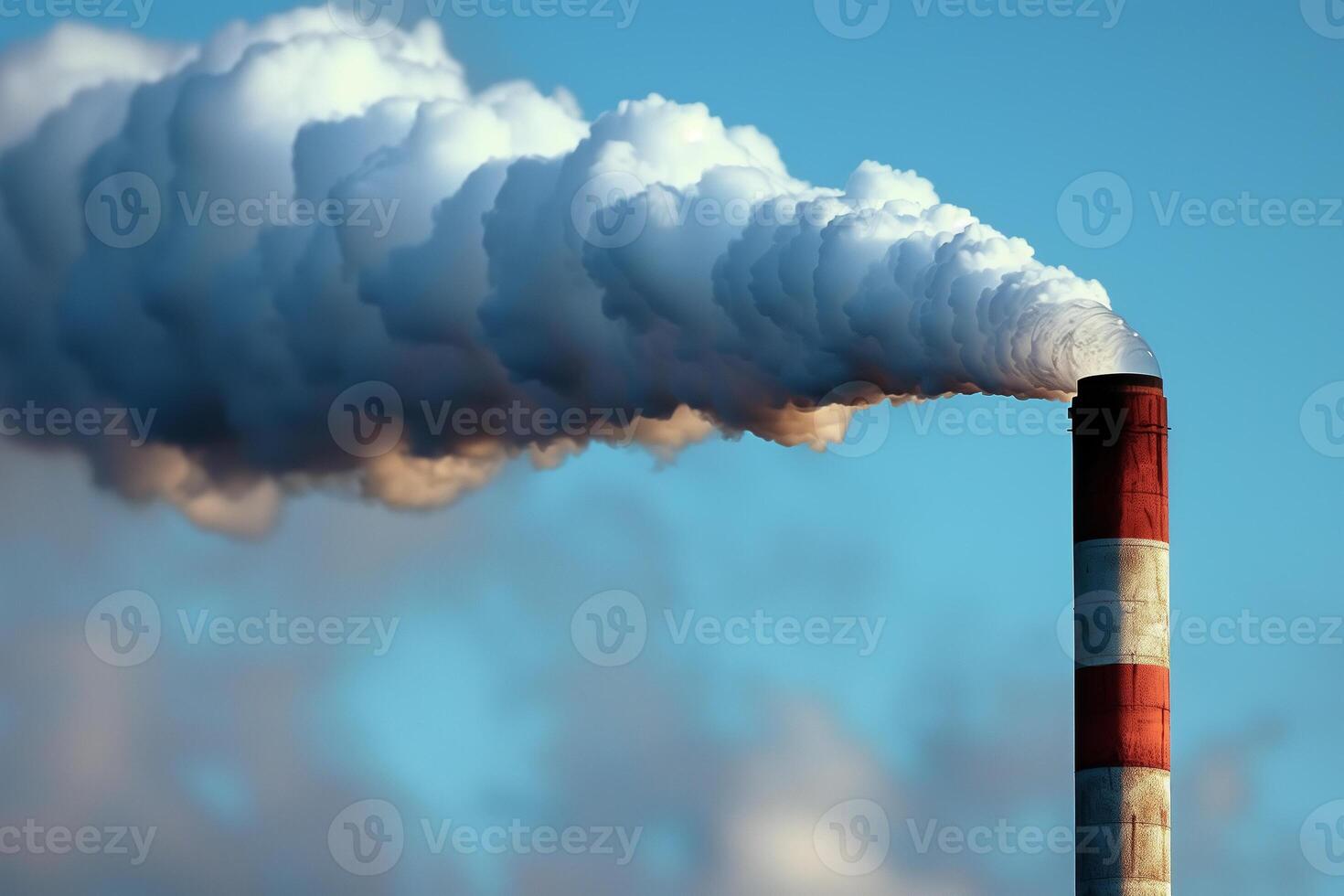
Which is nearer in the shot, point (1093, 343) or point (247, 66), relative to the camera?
point (1093, 343)

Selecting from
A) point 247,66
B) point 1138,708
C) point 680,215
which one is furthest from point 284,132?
point 1138,708

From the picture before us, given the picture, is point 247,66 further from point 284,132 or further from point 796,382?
point 796,382

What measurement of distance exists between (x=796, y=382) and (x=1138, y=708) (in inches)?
357

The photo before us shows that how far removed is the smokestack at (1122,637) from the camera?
56469 mm

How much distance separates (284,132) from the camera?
66625 millimetres

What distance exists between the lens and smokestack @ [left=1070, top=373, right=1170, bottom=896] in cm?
5647

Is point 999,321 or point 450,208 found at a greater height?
point 450,208

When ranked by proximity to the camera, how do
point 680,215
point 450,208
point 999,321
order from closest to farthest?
point 999,321 → point 680,215 → point 450,208

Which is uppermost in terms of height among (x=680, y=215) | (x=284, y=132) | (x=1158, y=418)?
(x=284, y=132)

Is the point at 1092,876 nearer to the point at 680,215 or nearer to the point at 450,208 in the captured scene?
the point at 680,215

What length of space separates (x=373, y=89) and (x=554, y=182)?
594cm

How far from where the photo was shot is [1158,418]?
191 ft

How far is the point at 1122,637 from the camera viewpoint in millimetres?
57000

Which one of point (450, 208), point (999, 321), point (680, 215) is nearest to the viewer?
point (999, 321)
